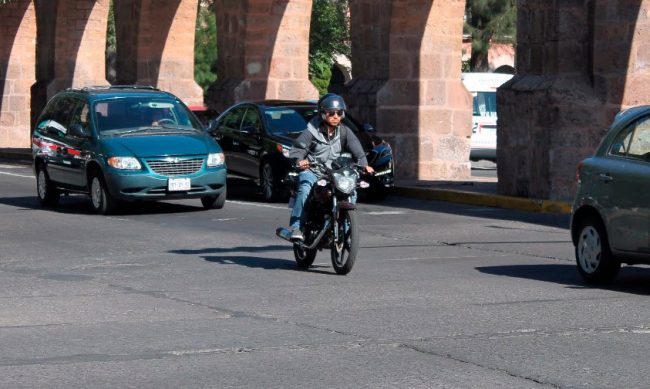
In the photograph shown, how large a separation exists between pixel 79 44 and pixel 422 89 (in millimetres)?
17078

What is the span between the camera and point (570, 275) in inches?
511

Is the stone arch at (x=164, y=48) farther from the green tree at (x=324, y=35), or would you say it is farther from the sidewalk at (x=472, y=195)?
the green tree at (x=324, y=35)

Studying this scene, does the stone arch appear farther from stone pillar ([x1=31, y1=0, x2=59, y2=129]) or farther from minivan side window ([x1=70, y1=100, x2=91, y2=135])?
minivan side window ([x1=70, y1=100, x2=91, y2=135])

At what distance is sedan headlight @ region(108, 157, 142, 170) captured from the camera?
1936cm

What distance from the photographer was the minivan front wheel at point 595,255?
12.1 m

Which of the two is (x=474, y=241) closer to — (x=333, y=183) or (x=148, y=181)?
(x=333, y=183)

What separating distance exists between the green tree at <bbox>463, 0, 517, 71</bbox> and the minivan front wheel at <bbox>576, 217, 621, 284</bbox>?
131ft

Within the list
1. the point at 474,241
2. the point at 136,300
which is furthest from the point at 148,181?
the point at 136,300

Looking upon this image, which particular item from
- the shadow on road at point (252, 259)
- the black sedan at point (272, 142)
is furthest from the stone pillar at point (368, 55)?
the shadow on road at point (252, 259)

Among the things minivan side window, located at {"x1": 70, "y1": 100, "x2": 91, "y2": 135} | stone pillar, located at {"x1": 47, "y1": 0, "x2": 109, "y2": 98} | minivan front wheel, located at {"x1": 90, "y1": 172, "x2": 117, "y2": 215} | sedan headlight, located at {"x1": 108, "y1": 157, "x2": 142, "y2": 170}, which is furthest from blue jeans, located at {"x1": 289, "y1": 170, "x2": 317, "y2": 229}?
stone pillar, located at {"x1": 47, "y1": 0, "x2": 109, "y2": 98}

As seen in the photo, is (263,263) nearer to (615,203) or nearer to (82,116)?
(615,203)

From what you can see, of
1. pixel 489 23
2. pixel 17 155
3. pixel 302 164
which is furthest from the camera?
pixel 489 23

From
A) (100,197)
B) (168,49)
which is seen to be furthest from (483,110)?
(100,197)

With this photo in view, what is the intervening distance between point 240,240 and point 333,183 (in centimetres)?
330
